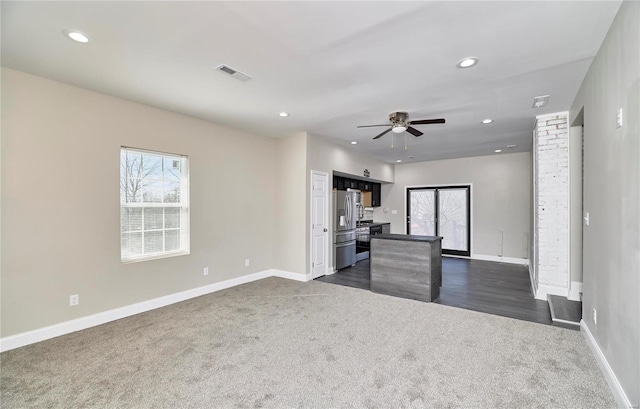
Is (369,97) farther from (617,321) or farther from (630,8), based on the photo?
(617,321)

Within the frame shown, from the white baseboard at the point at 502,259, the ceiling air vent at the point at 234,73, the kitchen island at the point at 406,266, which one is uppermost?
the ceiling air vent at the point at 234,73

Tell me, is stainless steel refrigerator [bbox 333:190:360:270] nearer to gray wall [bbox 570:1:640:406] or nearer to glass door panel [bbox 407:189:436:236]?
glass door panel [bbox 407:189:436:236]

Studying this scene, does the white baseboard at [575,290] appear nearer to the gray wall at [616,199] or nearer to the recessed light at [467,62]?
the gray wall at [616,199]

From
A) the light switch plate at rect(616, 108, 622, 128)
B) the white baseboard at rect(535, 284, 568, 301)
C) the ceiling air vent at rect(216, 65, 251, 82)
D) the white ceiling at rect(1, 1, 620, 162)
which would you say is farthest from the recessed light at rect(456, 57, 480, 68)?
the white baseboard at rect(535, 284, 568, 301)

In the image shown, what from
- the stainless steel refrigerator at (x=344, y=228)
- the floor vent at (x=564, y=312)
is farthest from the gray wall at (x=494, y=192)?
the floor vent at (x=564, y=312)

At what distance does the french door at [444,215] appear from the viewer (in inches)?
314

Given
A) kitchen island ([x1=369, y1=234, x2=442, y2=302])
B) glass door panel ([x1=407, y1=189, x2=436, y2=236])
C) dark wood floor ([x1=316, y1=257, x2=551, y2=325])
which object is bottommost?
dark wood floor ([x1=316, y1=257, x2=551, y2=325])

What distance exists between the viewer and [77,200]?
132 inches

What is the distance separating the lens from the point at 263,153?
18.7 ft

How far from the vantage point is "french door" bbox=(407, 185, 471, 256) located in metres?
7.97

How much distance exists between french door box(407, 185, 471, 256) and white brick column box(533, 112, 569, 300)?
3588 mm

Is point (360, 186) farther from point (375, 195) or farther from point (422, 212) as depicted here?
point (422, 212)

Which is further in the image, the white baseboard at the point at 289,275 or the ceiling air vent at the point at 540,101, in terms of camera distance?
the white baseboard at the point at 289,275

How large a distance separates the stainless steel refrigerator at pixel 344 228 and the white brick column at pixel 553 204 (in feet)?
11.2
